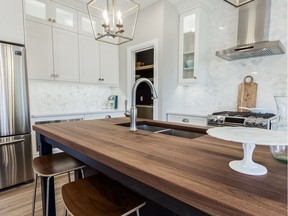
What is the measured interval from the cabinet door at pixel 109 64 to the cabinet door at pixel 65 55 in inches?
21.9

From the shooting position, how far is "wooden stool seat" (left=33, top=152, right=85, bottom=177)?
1.24 m

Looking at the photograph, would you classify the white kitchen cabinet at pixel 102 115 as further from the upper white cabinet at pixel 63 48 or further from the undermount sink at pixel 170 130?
the undermount sink at pixel 170 130

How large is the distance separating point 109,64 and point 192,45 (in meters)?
1.73

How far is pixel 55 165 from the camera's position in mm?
1350

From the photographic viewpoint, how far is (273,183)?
54cm

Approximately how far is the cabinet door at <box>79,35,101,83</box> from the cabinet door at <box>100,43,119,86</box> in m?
0.11

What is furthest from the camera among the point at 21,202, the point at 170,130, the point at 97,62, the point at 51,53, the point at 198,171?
the point at 97,62

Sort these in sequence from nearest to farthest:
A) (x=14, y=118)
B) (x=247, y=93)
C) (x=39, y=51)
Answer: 1. (x=14, y=118)
2. (x=247, y=93)
3. (x=39, y=51)

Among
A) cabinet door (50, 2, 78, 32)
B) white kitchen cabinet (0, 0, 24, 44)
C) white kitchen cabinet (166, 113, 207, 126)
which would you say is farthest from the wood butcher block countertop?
cabinet door (50, 2, 78, 32)

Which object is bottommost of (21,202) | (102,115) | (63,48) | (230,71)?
(21,202)

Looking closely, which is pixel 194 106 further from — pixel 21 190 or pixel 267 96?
pixel 21 190

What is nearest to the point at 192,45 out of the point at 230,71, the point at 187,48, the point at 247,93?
the point at 187,48

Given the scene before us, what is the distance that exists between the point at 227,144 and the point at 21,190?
2.50 meters

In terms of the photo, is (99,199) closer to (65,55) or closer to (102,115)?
(102,115)
